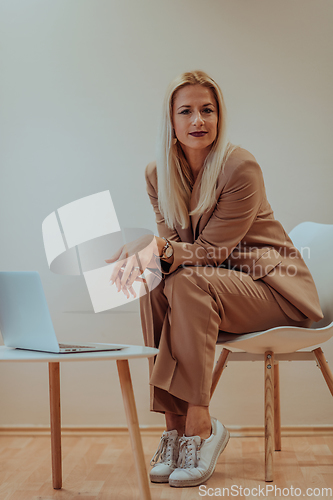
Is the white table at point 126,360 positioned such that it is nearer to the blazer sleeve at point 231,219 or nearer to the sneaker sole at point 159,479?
the sneaker sole at point 159,479

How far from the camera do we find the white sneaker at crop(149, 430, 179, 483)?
1178 mm

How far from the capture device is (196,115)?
1382mm

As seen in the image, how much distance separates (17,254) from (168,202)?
2.29 ft

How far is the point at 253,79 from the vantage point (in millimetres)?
1799

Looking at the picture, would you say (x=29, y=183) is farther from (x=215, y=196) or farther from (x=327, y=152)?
(x=327, y=152)

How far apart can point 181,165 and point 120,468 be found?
0.81 metres

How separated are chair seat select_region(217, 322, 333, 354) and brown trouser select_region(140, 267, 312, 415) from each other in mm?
42

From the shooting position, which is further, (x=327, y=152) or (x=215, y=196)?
(x=327, y=152)

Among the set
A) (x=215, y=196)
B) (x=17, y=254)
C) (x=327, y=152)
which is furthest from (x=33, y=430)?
(x=327, y=152)

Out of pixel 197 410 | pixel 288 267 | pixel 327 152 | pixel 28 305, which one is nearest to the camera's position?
pixel 28 305

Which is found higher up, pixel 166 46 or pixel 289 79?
pixel 166 46

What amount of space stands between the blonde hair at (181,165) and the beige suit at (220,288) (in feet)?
0.08

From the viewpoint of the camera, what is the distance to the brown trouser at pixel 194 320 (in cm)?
118

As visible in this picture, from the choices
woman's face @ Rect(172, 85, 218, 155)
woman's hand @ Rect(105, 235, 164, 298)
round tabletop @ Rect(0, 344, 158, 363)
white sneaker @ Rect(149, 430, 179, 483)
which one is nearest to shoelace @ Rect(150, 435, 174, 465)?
white sneaker @ Rect(149, 430, 179, 483)
